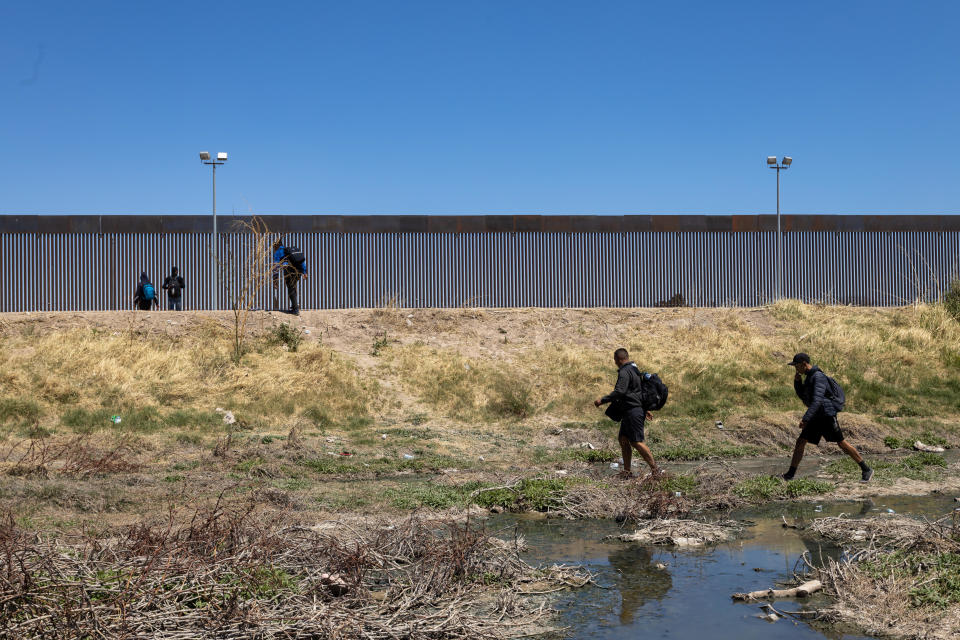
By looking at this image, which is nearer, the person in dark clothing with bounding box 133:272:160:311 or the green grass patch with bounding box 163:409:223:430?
the green grass patch with bounding box 163:409:223:430

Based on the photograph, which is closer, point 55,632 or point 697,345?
point 55,632

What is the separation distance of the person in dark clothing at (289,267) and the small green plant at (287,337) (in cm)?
160

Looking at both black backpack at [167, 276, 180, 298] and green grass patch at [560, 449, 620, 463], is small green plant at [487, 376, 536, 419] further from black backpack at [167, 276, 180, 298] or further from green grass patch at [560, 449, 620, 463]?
black backpack at [167, 276, 180, 298]

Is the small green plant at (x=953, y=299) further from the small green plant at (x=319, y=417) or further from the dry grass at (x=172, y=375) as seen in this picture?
the small green plant at (x=319, y=417)

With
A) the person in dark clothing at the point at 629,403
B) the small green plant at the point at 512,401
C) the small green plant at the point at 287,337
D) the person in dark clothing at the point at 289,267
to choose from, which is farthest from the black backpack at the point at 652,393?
the person in dark clothing at the point at 289,267

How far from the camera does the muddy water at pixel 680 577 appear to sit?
5.59 meters

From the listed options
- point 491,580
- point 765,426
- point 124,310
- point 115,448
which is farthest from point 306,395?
point 491,580

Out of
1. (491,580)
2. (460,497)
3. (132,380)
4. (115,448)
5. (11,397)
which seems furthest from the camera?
(132,380)

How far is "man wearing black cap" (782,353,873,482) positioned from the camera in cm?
1045

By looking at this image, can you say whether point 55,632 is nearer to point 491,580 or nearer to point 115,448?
point 491,580

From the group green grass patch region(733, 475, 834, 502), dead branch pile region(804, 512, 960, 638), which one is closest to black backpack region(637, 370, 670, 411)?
green grass patch region(733, 475, 834, 502)

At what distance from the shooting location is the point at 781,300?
24.6 meters

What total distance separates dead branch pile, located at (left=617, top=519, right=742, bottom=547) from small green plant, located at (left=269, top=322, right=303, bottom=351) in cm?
1330

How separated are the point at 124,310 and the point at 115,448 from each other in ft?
34.4
